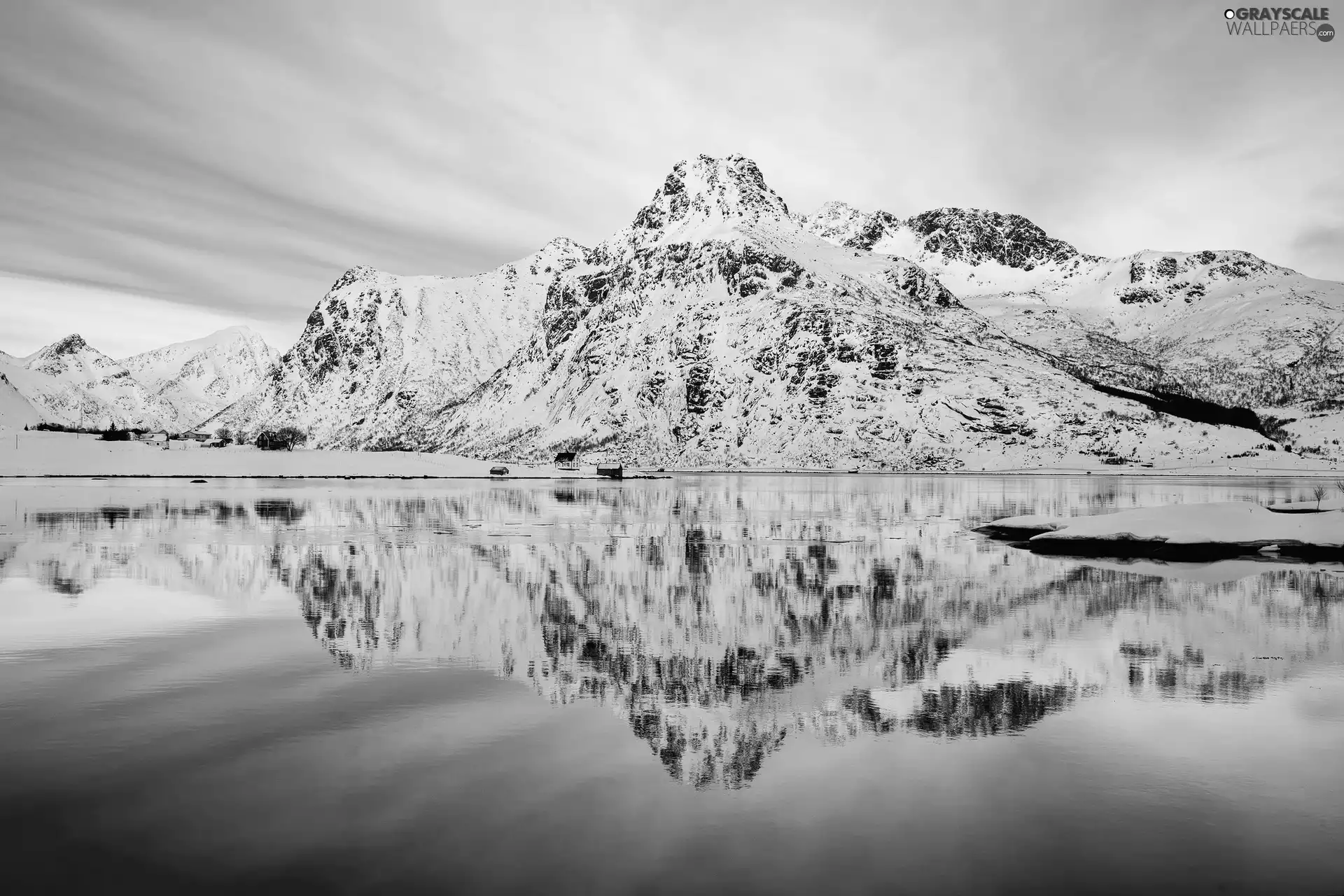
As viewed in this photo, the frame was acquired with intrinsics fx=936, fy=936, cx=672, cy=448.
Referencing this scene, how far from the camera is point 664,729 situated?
1459cm

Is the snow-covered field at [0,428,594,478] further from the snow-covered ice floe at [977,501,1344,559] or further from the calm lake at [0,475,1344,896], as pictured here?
the snow-covered ice floe at [977,501,1344,559]

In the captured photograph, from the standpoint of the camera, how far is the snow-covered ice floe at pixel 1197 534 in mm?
39562

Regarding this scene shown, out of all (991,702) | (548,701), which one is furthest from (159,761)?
(991,702)

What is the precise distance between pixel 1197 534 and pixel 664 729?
33.5 m

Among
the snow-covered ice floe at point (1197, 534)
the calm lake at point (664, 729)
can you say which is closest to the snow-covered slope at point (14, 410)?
the calm lake at point (664, 729)

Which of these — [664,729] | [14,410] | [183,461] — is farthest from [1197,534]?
[14,410]

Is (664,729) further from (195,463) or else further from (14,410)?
(14,410)

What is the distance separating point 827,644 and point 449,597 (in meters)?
11.4

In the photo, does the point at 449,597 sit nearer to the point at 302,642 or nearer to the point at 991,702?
the point at 302,642

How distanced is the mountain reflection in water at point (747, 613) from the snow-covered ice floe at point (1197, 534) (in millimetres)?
1798

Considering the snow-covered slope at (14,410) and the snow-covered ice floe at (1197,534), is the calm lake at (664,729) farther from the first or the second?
the snow-covered slope at (14,410)

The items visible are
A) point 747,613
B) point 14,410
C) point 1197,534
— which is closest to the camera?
point 747,613

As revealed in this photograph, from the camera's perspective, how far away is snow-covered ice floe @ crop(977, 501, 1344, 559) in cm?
3956

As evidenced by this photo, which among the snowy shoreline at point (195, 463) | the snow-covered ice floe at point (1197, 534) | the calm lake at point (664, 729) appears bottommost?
the calm lake at point (664, 729)
